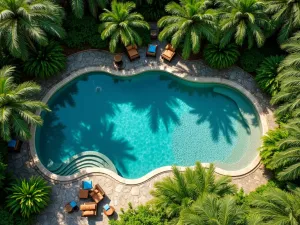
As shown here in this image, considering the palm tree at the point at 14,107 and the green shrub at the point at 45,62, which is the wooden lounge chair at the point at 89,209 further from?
the green shrub at the point at 45,62

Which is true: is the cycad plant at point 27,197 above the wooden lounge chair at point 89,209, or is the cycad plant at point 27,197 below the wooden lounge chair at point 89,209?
above

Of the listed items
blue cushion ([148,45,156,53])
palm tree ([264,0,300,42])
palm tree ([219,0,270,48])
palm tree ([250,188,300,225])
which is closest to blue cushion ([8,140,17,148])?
blue cushion ([148,45,156,53])

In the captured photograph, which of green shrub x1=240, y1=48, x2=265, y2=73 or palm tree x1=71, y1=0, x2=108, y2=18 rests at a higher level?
palm tree x1=71, y1=0, x2=108, y2=18

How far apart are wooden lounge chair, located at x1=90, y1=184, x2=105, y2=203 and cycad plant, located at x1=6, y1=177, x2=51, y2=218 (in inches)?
104

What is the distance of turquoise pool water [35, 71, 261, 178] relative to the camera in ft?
66.0

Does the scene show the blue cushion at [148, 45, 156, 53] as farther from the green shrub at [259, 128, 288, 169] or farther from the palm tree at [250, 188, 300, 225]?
the palm tree at [250, 188, 300, 225]

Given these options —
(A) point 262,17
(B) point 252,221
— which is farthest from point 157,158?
(A) point 262,17

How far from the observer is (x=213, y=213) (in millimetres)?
14078

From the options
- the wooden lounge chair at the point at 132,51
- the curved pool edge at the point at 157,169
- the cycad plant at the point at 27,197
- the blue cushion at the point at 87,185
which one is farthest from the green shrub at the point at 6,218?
the wooden lounge chair at the point at 132,51

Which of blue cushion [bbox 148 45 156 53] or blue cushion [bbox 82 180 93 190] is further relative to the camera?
blue cushion [bbox 148 45 156 53]

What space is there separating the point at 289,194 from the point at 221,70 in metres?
10.1

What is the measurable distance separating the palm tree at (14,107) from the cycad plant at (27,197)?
280 centimetres

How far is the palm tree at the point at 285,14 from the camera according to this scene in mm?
19641

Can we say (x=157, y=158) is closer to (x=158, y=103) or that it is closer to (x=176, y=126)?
(x=176, y=126)
